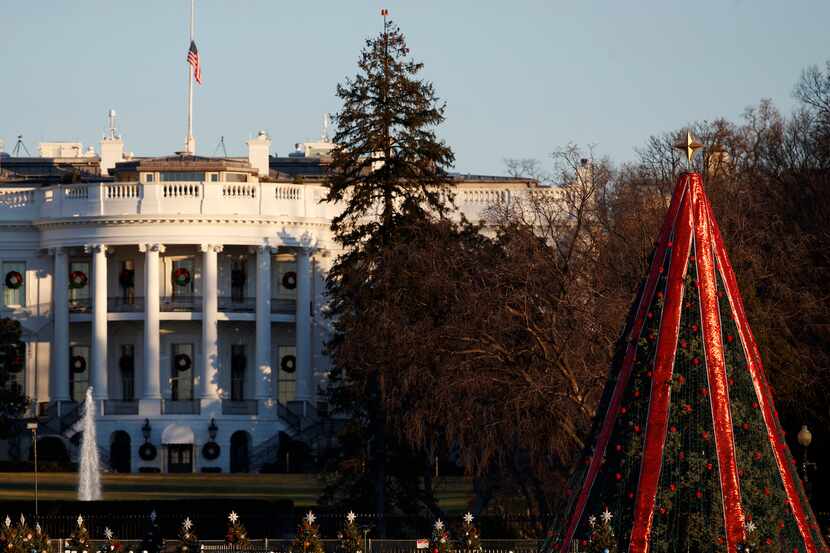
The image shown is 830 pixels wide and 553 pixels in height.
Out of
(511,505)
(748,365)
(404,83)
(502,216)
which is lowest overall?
(511,505)

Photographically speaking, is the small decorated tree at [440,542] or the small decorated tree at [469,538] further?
the small decorated tree at [469,538]

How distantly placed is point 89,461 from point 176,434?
11.3 meters

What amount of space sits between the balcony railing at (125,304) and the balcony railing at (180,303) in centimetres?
94

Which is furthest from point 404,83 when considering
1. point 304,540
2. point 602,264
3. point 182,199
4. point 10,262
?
point 10,262

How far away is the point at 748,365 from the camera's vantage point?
92.2ft

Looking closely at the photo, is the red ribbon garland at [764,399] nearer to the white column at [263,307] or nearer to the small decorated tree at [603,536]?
the small decorated tree at [603,536]

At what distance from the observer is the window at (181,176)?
291 feet

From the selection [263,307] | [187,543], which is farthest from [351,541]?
[263,307]

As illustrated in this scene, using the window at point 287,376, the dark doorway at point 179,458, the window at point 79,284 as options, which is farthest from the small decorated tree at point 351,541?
the window at point 79,284

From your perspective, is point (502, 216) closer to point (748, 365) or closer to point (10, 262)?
point (748, 365)

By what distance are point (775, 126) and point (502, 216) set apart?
31081mm

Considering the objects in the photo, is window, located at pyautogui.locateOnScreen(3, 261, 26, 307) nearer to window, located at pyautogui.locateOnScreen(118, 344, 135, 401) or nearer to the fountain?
window, located at pyautogui.locateOnScreen(118, 344, 135, 401)

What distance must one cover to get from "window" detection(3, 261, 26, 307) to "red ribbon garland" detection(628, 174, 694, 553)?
65.5m

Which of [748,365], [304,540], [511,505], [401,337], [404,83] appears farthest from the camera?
[404,83]
